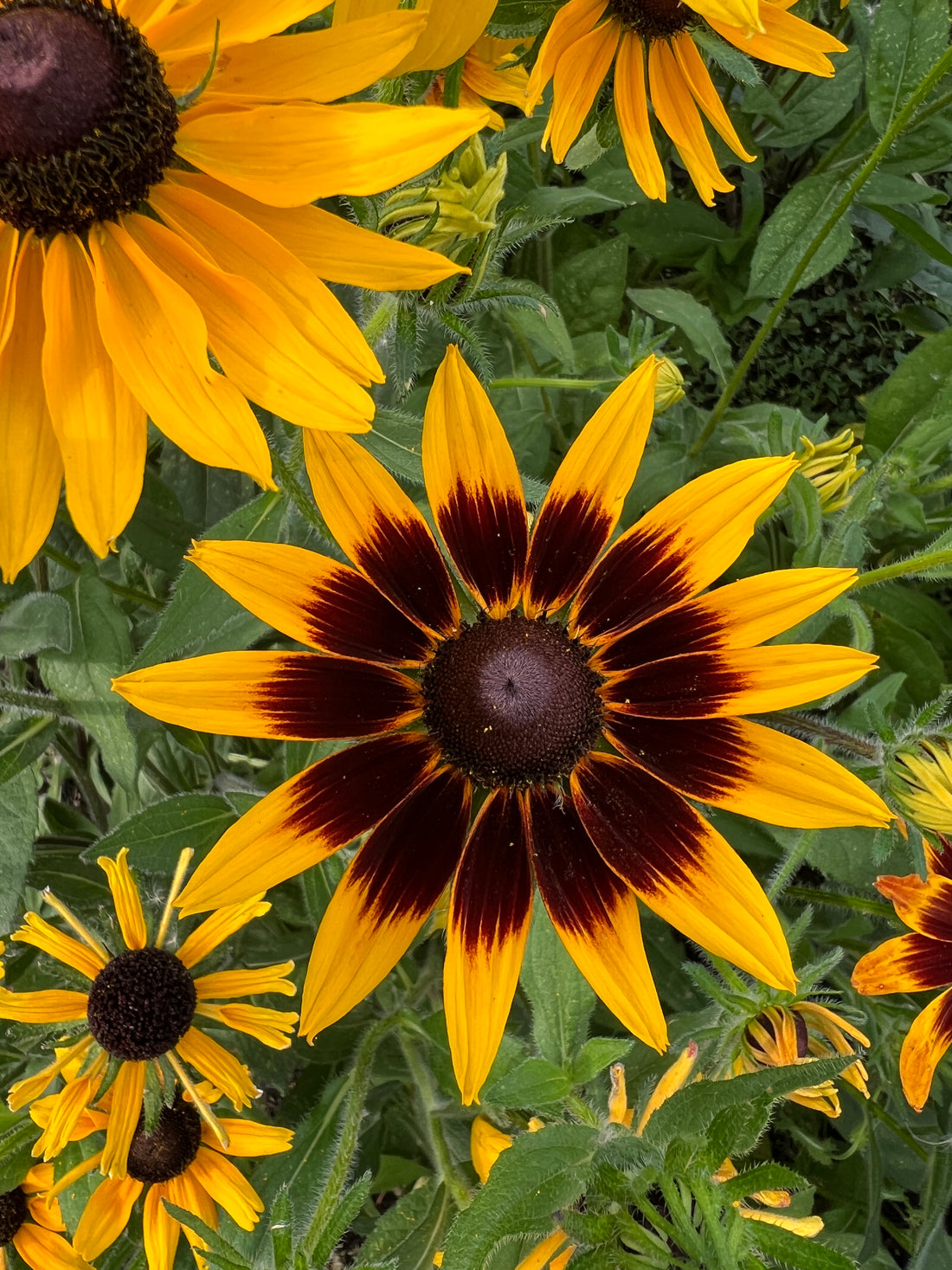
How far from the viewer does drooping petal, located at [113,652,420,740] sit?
2.60 feet

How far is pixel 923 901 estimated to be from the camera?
1113 mm

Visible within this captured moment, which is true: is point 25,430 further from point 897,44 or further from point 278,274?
point 897,44

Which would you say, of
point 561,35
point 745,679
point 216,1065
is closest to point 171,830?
point 216,1065

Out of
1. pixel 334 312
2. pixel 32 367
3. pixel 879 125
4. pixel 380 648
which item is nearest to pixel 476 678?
pixel 380 648

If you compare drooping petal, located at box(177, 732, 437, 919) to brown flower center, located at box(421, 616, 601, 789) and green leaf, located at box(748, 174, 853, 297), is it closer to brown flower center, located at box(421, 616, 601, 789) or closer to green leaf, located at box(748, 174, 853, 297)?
brown flower center, located at box(421, 616, 601, 789)

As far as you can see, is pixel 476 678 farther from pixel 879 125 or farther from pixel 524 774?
pixel 879 125

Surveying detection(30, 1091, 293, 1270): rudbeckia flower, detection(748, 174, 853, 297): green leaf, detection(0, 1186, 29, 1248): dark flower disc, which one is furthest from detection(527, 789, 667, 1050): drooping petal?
detection(748, 174, 853, 297): green leaf

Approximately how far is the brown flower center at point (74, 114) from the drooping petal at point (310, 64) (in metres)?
0.05

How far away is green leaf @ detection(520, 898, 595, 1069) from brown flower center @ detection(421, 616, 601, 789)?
0.24m

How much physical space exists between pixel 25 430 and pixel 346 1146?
68cm

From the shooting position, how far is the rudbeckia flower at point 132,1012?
1.09 m

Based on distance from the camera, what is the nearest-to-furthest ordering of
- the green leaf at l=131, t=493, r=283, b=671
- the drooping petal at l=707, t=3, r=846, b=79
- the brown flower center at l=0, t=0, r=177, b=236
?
the brown flower center at l=0, t=0, r=177, b=236, the green leaf at l=131, t=493, r=283, b=671, the drooping petal at l=707, t=3, r=846, b=79

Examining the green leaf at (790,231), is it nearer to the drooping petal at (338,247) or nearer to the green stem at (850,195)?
the green stem at (850,195)

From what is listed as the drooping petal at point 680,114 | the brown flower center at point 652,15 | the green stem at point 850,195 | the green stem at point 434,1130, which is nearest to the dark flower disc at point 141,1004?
the green stem at point 434,1130
